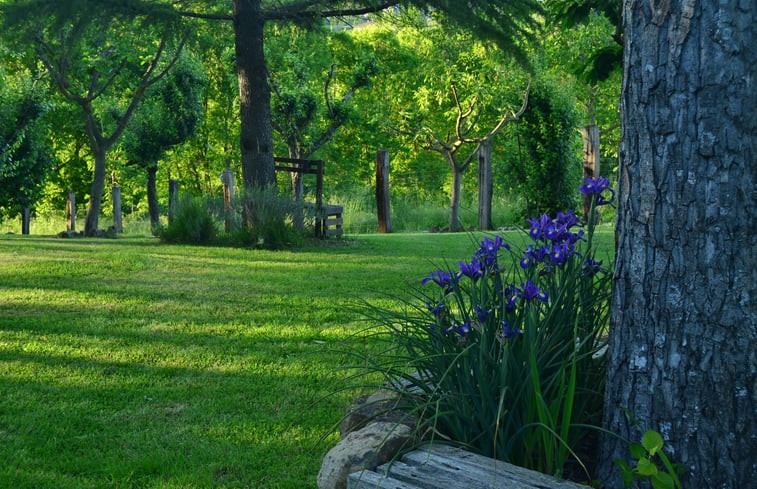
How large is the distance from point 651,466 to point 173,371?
3195 millimetres

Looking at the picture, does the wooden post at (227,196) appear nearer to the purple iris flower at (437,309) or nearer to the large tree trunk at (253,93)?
the large tree trunk at (253,93)

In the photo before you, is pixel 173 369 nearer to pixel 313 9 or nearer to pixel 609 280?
pixel 609 280

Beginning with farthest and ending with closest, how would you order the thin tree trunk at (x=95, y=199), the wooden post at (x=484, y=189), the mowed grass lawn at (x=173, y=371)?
the wooden post at (x=484, y=189)
the thin tree trunk at (x=95, y=199)
the mowed grass lawn at (x=173, y=371)

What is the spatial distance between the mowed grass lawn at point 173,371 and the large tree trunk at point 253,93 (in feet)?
13.8

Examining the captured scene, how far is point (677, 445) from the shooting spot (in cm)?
219

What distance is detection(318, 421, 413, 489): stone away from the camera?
237cm

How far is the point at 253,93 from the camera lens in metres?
12.9

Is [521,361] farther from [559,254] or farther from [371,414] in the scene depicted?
[371,414]

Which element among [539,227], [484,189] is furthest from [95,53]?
[539,227]

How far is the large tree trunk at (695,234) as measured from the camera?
209cm

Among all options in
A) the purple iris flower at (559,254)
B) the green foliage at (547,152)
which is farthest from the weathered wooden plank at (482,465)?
the green foliage at (547,152)

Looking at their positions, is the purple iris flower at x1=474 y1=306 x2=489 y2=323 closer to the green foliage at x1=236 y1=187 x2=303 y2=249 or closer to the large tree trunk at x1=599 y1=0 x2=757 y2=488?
the large tree trunk at x1=599 y1=0 x2=757 y2=488

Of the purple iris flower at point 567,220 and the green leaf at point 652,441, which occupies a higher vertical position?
the purple iris flower at point 567,220

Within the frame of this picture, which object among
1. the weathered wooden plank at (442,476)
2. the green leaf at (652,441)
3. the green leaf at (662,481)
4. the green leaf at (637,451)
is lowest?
the weathered wooden plank at (442,476)
